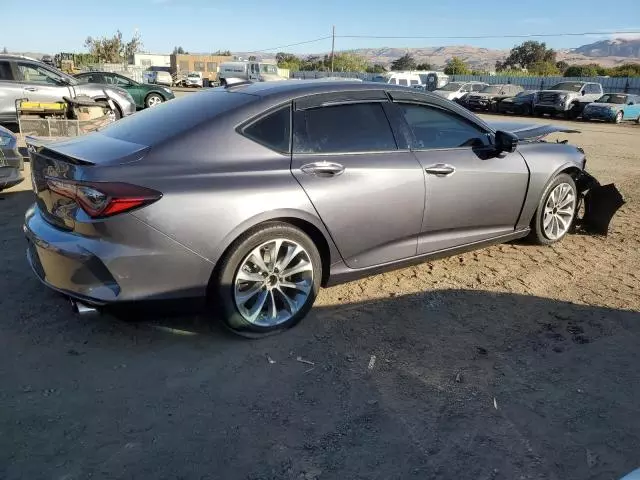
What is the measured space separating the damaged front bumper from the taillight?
14.4 feet

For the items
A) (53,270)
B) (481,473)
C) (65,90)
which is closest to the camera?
(481,473)

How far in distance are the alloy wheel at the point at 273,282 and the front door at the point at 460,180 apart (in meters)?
1.08

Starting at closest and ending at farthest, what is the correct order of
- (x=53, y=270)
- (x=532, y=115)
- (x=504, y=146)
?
1. (x=53, y=270)
2. (x=504, y=146)
3. (x=532, y=115)

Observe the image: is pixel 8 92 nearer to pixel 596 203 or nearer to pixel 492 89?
pixel 596 203

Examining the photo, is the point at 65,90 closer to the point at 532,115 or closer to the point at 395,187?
the point at 395,187

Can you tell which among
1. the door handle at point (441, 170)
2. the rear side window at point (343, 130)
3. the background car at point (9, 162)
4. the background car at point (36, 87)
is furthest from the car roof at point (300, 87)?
the background car at point (36, 87)

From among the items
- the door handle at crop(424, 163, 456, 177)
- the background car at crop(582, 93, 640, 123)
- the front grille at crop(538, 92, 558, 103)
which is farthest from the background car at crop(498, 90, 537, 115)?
the door handle at crop(424, 163, 456, 177)

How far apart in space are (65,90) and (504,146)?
395 inches

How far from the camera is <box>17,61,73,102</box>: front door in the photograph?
35.9 feet

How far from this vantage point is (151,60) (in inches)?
3233

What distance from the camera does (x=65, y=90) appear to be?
11.3 m

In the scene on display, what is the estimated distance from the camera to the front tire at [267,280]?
325 cm

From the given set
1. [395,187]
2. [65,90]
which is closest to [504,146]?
[395,187]

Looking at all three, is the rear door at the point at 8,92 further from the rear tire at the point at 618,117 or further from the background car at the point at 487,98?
the rear tire at the point at 618,117
